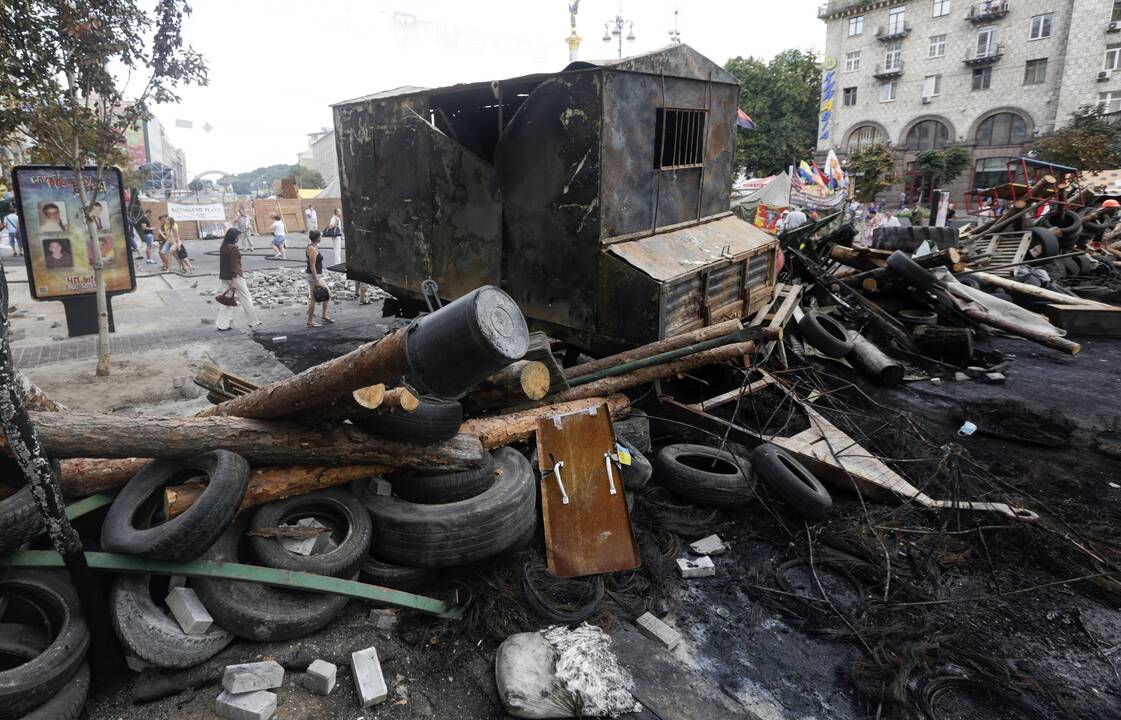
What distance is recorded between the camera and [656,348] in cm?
557

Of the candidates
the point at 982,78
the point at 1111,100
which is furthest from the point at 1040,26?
the point at 1111,100

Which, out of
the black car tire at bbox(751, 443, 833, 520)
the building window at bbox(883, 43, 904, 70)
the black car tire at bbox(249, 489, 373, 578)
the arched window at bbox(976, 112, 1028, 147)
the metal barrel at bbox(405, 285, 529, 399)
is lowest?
the black car tire at bbox(751, 443, 833, 520)

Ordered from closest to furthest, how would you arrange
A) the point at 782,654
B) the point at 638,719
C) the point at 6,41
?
the point at 638,719 < the point at 782,654 < the point at 6,41

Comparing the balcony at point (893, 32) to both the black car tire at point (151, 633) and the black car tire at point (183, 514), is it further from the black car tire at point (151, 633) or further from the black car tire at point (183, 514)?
the black car tire at point (151, 633)

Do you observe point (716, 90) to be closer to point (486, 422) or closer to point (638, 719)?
point (486, 422)

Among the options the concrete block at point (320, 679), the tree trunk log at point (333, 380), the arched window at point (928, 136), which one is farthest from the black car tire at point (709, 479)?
the arched window at point (928, 136)

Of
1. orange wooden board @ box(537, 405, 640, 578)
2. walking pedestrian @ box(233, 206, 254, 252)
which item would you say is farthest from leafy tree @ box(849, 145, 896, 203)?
orange wooden board @ box(537, 405, 640, 578)

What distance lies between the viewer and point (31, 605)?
302 centimetres

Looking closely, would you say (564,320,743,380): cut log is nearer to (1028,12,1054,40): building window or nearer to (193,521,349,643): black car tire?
(193,521,349,643): black car tire

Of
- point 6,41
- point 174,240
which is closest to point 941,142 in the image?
point 174,240

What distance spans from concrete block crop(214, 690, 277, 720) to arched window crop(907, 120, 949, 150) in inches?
1890

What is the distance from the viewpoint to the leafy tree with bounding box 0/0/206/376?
6281 mm

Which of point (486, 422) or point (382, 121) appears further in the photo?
point (382, 121)

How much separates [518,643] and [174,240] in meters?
18.4
